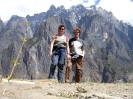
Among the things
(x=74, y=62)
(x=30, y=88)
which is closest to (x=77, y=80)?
(x=74, y=62)

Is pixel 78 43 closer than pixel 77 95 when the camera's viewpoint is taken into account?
No

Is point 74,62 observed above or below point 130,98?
above

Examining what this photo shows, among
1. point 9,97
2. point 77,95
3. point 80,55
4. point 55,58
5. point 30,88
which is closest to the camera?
point 9,97

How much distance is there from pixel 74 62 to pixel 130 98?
14.2 feet

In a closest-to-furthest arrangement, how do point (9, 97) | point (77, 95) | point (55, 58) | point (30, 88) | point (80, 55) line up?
point (9, 97), point (77, 95), point (30, 88), point (55, 58), point (80, 55)

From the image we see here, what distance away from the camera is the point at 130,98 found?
23.6ft

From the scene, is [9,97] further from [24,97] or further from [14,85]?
[14,85]

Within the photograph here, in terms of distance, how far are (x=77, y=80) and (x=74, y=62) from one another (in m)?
0.76

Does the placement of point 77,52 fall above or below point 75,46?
below

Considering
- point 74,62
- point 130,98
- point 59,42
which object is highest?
point 59,42

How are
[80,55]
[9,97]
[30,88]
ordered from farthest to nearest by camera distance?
1. [80,55]
2. [30,88]
3. [9,97]

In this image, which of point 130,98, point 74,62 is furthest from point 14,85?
point 74,62

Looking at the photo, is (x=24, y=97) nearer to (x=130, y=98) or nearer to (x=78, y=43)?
(x=130, y=98)

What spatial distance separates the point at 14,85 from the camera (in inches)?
283
